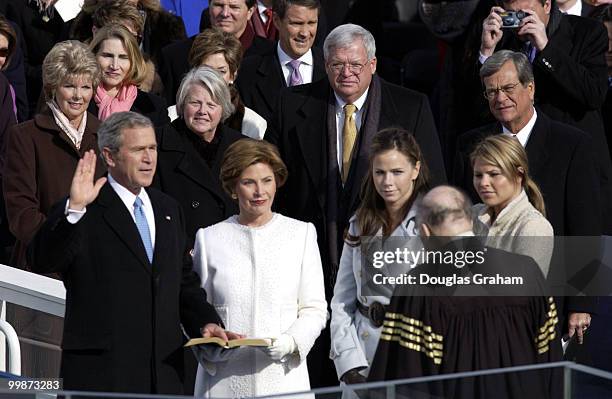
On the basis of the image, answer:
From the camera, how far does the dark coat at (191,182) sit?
7.52 meters

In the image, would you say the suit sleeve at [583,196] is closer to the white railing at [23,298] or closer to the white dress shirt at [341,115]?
the white dress shirt at [341,115]

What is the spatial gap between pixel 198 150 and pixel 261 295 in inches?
56.1

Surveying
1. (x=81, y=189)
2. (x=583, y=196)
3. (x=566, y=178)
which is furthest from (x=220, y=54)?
(x=81, y=189)

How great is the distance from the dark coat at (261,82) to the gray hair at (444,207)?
2.56 metres

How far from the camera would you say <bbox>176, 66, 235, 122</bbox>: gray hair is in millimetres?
7719

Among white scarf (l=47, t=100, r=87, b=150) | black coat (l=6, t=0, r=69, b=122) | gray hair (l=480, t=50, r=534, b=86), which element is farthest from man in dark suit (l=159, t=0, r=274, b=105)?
gray hair (l=480, t=50, r=534, b=86)

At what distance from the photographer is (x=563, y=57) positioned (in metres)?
8.30

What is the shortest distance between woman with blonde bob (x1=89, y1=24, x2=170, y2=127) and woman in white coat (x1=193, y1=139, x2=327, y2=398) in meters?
1.91

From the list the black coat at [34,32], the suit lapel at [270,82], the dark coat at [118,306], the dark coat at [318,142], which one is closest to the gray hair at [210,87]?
the dark coat at [318,142]

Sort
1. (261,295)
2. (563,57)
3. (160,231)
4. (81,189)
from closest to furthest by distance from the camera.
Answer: (81,189) < (160,231) < (261,295) < (563,57)

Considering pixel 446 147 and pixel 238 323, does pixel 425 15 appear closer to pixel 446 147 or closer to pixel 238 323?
pixel 446 147

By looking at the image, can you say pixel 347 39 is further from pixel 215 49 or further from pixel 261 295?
pixel 261 295

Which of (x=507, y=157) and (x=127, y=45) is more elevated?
(x=127, y=45)

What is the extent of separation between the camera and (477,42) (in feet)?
29.2
